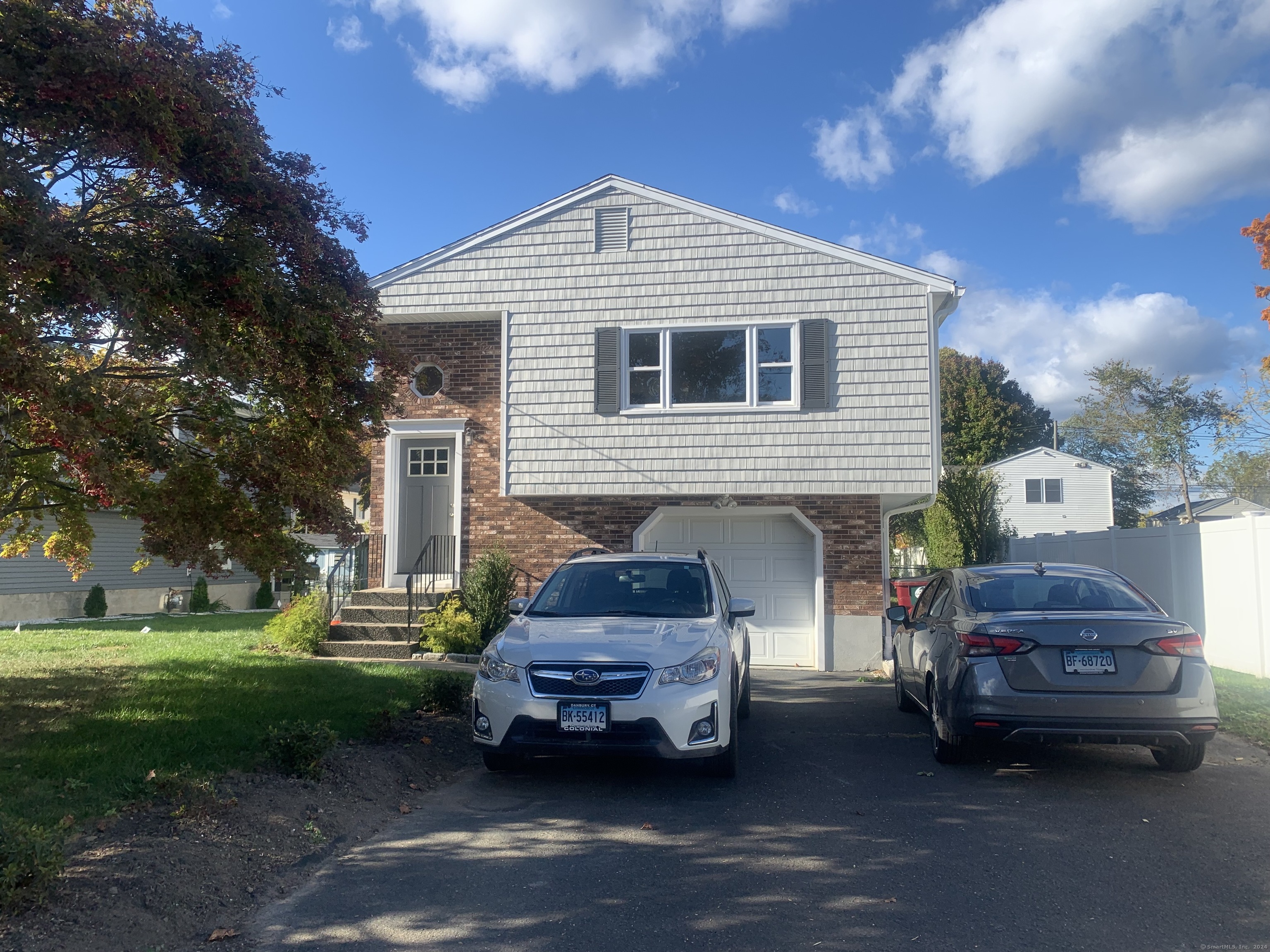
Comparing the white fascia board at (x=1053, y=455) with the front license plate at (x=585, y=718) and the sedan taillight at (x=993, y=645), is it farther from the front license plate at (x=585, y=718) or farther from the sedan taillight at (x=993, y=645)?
the front license plate at (x=585, y=718)

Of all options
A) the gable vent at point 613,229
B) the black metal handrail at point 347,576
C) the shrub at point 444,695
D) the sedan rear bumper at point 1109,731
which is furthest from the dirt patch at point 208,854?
the gable vent at point 613,229

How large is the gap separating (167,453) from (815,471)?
30.4 ft

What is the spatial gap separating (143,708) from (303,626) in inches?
202

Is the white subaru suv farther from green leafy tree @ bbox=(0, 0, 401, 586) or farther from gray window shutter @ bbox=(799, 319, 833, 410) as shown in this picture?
gray window shutter @ bbox=(799, 319, 833, 410)

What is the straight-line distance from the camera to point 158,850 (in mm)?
4664

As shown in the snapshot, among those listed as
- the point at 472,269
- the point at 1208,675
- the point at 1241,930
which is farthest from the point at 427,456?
the point at 1241,930

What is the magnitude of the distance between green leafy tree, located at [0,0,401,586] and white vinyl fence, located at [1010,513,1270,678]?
8942 millimetres

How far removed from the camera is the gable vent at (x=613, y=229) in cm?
1427

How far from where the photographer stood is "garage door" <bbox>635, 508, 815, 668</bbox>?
46.6ft

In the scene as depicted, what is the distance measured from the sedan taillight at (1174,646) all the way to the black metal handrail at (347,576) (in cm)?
1018

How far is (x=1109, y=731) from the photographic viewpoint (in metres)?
6.23

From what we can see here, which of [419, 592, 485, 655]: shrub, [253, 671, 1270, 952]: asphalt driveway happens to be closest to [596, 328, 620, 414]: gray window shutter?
[419, 592, 485, 655]: shrub

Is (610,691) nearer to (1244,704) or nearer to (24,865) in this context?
(24,865)

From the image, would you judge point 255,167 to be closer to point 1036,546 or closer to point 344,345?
point 344,345
